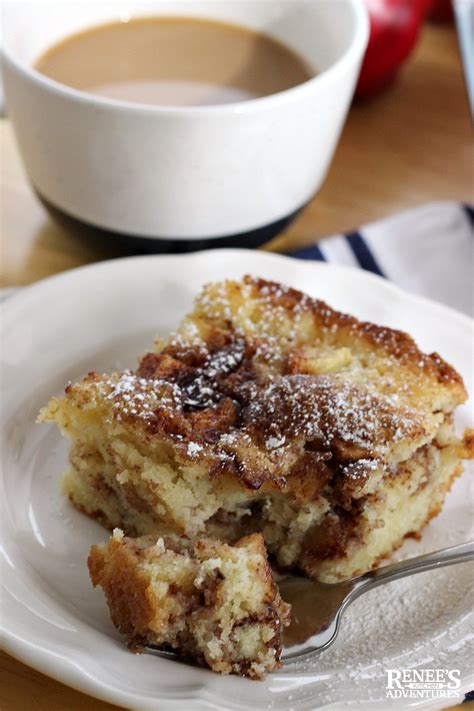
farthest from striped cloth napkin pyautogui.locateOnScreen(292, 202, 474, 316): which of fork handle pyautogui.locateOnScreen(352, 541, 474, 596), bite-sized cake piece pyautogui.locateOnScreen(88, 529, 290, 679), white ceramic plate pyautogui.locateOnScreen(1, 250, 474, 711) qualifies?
bite-sized cake piece pyautogui.locateOnScreen(88, 529, 290, 679)

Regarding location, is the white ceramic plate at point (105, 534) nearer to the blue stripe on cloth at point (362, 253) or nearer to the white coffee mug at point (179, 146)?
the white coffee mug at point (179, 146)

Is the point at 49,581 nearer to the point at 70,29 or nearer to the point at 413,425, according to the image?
the point at 413,425

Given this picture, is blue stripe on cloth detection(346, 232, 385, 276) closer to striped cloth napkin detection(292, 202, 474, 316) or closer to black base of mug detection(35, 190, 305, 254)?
striped cloth napkin detection(292, 202, 474, 316)

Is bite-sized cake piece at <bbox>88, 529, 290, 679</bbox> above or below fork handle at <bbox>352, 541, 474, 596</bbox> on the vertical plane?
above

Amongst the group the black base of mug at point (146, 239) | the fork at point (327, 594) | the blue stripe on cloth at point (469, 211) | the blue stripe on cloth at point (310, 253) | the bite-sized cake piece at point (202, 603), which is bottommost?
the blue stripe on cloth at point (469, 211)

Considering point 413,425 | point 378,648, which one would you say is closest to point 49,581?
point 378,648

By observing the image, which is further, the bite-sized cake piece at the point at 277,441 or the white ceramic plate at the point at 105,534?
the bite-sized cake piece at the point at 277,441

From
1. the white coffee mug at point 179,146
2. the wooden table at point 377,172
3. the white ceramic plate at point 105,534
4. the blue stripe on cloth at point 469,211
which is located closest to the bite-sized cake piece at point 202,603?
the white ceramic plate at point 105,534
